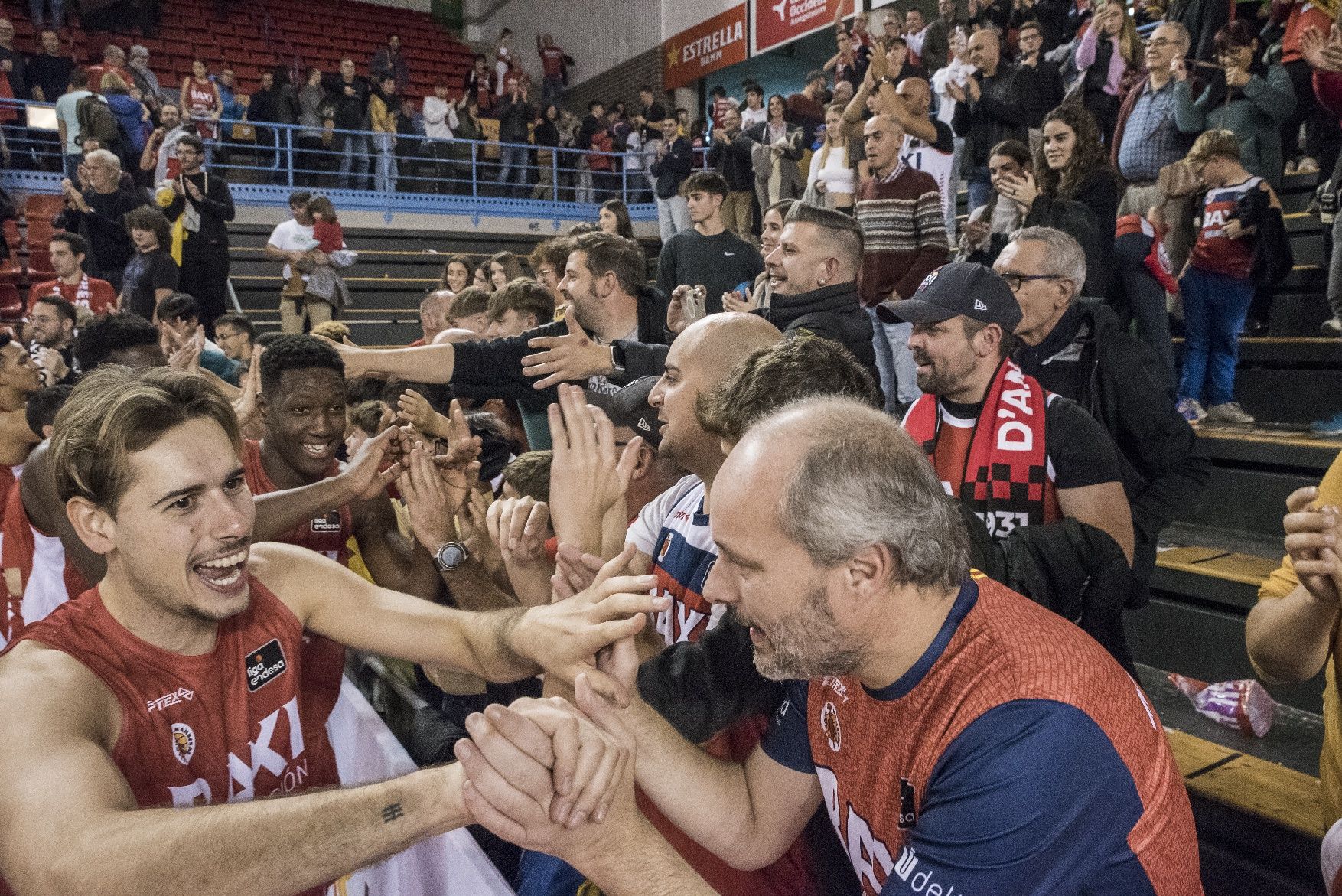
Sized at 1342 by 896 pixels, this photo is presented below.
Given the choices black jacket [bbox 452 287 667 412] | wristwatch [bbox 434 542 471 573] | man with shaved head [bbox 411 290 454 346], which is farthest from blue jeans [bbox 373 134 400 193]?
wristwatch [bbox 434 542 471 573]

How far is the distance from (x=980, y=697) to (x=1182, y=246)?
15.1 feet

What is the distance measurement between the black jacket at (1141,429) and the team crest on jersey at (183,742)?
2.52 metres

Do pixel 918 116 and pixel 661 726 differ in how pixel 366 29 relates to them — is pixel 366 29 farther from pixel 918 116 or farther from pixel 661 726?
pixel 661 726

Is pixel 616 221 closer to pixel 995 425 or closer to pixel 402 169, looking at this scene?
pixel 995 425

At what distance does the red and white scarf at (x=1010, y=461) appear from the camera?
2.46m

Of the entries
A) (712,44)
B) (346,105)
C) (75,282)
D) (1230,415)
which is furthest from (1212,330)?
(712,44)

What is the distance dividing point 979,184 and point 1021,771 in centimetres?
598

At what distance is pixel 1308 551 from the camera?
1.66 metres

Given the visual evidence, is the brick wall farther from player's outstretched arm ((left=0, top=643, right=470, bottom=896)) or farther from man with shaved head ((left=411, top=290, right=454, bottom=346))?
player's outstretched arm ((left=0, top=643, right=470, bottom=896))

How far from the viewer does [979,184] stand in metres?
6.51

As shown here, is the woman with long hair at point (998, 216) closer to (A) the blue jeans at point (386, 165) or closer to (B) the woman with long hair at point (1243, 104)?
(B) the woman with long hair at point (1243, 104)

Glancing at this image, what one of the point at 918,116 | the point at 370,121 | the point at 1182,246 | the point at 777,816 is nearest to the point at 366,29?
the point at 370,121

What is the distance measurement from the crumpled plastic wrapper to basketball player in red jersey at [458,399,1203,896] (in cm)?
201

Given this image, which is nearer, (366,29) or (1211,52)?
(1211,52)
